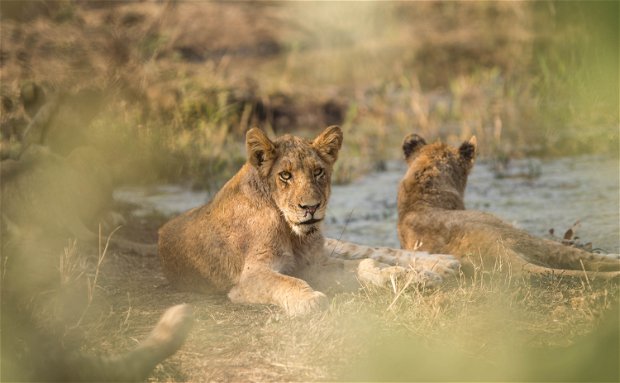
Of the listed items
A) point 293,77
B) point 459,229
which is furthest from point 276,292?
point 293,77

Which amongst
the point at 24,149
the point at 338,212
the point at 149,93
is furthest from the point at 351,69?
the point at 24,149

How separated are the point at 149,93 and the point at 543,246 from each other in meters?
6.82

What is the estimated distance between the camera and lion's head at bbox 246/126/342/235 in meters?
4.66

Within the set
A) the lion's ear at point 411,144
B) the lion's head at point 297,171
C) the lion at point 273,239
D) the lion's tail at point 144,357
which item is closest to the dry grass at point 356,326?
the lion at point 273,239

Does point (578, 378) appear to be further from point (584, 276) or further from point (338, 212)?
point (338, 212)

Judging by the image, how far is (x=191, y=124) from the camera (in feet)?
33.8

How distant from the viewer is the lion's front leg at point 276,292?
4250mm

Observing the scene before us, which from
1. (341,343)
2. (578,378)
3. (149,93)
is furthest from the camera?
(149,93)

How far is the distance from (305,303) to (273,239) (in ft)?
2.51

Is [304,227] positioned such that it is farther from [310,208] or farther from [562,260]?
[562,260]

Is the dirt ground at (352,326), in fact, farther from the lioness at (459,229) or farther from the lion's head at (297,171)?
the lion's head at (297,171)

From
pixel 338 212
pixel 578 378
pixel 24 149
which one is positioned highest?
pixel 578 378

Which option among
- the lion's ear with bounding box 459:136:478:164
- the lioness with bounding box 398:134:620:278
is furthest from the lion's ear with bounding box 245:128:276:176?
the lion's ear with bounding box 459:136:478:164

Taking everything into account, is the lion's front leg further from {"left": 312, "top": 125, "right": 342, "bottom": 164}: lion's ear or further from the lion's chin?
{"left": 312, "top": 125, "right": 342, "bottom": 164}: lion's ear
